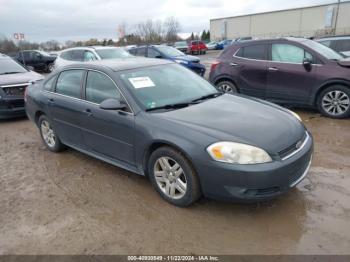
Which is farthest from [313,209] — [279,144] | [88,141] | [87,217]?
[88,141]

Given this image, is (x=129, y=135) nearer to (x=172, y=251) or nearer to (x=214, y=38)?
(x=172, y=251)

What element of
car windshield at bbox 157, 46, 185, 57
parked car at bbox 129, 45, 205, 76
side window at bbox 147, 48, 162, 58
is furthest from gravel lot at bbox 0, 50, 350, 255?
car windshield at bbox 157, 46, 185, 57

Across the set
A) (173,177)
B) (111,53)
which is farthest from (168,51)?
(173,177)

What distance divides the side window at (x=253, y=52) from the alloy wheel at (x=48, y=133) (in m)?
4.68

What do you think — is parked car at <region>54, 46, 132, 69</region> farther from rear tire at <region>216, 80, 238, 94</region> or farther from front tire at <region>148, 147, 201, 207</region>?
front tire at <region>148, 147, 201, 207</region>

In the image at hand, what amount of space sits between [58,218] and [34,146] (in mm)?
2833

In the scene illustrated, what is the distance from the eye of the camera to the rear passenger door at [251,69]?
7148mm

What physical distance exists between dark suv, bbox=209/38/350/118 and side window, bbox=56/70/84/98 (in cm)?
261

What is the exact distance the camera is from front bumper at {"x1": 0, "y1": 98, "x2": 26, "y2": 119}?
748 centimetres

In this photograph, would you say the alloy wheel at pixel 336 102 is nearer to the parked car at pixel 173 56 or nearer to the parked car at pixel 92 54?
the parked car at pixel 92 54

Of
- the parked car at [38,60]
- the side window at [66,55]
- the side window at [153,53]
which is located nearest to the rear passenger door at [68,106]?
the side window at [66,55]

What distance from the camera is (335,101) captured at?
6348 mm

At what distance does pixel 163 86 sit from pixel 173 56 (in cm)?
965

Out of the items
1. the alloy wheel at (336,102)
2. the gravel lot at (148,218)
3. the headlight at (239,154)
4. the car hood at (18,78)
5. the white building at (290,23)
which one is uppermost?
the white building at (290,23)
